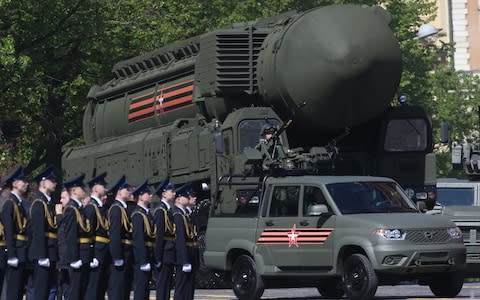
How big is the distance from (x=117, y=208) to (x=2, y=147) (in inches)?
904

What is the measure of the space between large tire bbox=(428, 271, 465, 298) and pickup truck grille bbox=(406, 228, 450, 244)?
0.97m

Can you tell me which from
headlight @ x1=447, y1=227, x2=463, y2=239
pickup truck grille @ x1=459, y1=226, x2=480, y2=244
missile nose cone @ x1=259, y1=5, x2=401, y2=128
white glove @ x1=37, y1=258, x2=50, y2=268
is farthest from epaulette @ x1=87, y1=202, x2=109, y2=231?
pickup truck grille @ x1=459, y1=226, x2=480, y2=244

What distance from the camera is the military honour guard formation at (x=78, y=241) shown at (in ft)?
70.4

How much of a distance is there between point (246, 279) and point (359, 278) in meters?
2.28

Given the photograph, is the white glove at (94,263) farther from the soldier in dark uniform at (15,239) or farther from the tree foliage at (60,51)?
the tree foliage at (60,51)

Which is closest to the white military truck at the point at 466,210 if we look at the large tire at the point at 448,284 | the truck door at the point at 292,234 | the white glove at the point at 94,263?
the large tire at the point at 448,284

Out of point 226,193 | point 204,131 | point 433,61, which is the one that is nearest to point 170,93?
point 204,131

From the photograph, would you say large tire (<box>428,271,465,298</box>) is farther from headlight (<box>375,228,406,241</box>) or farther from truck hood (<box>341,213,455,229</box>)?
headlight (<box>375,228,406,241</box>)

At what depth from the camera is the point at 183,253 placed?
22.7 metres

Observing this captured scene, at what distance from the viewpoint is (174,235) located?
22.7 meters

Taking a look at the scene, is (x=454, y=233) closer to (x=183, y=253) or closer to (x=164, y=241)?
(x=183, y=253)

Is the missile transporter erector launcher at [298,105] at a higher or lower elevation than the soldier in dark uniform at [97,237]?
higher

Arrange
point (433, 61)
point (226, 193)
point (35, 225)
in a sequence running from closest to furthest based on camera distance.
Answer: point (35, 225) → point (226, 193) → point (433, 61)

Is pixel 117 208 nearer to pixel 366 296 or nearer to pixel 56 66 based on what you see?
pixel 366 296
